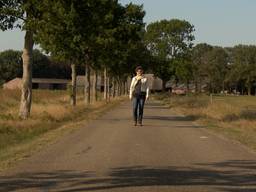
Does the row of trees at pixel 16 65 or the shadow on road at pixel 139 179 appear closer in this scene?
the shadow on road at pixel 139 179

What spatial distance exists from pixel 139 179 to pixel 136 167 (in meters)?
1.34

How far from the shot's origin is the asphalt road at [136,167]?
29.9ft

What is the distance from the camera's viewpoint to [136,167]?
11008 mm

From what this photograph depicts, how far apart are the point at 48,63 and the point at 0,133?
16165cm

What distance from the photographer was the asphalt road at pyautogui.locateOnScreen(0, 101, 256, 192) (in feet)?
29.9

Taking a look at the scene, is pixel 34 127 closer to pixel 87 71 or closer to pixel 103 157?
pixel 103 157

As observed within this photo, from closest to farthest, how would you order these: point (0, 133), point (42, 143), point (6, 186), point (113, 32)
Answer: point (6, 186) → point (42, 143) → point (0, 133) → point (113, 32)

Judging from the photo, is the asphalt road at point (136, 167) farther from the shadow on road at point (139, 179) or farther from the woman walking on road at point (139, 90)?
the woman walking on road at point (139, 90)

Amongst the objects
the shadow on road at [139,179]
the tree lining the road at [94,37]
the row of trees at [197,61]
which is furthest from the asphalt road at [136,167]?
the row of trees at [197,61]

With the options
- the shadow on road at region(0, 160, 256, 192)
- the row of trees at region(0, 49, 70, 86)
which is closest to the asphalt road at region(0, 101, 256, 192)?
the shadow on road at region(0, 160, 256, 192)

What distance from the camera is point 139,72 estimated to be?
21516 mm

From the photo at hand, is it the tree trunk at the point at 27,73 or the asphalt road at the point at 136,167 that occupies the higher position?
the tree trunk at the point at 27,73

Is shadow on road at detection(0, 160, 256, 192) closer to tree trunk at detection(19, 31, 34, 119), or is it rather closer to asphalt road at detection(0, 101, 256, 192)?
asphalt road at detection(0, 101, 256, 192)

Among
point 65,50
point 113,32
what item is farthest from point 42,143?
point 113,32
